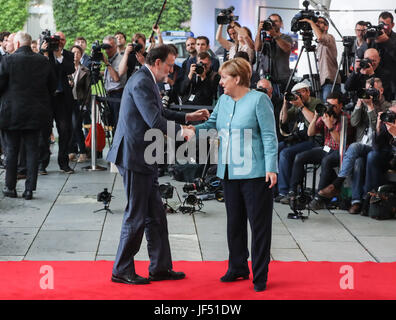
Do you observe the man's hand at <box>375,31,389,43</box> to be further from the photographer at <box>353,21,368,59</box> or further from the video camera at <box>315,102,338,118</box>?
the video camera at <box>315,102,338,118</box>

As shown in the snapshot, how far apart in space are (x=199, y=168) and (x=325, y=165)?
1.96 m

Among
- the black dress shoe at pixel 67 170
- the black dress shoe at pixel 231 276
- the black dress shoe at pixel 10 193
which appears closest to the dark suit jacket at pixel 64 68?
the black dress shoe at pixel 67 170

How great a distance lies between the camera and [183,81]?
410 inches

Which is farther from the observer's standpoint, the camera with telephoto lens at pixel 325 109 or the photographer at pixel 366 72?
the photographer at pixel 366 72

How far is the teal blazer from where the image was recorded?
5.14 meters

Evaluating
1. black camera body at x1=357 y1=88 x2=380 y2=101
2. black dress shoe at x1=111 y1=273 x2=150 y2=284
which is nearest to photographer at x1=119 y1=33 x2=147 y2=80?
black camera body at x1=357 y1=88 x2=380 y2=101

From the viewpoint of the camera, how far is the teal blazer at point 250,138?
5141 mm

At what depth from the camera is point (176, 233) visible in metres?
7.20

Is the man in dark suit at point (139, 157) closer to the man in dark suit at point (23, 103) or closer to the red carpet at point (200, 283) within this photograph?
the red carpet at point (200, 283)

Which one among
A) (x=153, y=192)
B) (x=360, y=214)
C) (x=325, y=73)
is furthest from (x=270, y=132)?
(x=325, y=73)

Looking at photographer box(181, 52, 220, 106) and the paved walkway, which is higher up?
photographer box(181, 52, 220, 106)

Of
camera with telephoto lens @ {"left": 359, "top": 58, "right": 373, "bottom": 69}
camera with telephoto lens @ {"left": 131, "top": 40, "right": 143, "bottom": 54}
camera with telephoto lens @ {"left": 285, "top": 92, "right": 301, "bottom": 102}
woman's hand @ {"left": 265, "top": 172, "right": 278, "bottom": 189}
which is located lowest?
woman's hand @ {"left": 265, "top": 172, "right": 278, "bottom": 189}

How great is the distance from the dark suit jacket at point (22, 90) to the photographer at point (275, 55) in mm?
3094

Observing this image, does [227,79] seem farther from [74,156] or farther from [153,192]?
[74,156]
